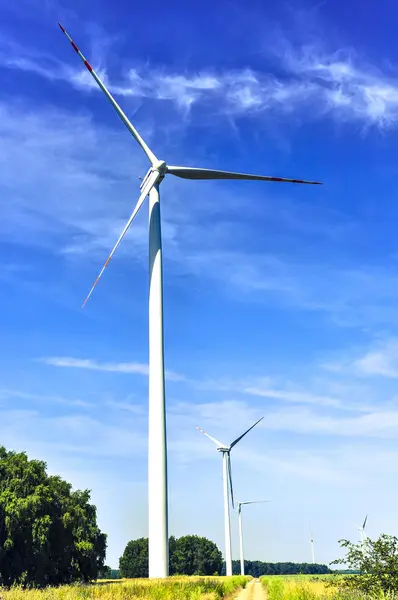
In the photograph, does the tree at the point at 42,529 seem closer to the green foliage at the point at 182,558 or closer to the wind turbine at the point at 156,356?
the wind turbine at the point at 156,356

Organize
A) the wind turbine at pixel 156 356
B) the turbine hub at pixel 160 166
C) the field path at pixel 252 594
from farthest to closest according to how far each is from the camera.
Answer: the field path at pixel 252 594 → the turbine hub at pixel 160 166 → the wind turbine at pixel 156 356

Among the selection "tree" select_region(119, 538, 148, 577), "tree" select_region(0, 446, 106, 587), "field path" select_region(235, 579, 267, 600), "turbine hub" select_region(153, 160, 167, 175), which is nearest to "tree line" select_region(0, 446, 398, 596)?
"tree" select_region(0, 446, 106, 587)

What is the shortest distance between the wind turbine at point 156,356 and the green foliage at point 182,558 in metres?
157

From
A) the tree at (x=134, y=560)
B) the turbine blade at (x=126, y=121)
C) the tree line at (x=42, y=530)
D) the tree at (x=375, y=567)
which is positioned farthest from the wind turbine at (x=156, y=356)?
the tree at (x=134, y=560)

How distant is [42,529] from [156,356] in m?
38.8

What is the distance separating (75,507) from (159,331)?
50.0 meters

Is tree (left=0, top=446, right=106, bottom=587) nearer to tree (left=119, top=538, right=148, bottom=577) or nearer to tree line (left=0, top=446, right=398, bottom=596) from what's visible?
tree line (left=0, top=446, right=398, bottom=596)

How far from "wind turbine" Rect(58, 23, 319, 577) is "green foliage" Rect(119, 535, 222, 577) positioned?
516 ft

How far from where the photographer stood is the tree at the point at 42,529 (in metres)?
64.6

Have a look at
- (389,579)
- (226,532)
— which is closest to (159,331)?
(389,579)

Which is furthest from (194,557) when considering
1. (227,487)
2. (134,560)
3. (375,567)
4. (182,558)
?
(375,567)

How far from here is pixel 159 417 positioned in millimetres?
37656

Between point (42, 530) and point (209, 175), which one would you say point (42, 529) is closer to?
point (42, 530)

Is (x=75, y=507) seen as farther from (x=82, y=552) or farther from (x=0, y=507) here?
(x=0, y=507)
